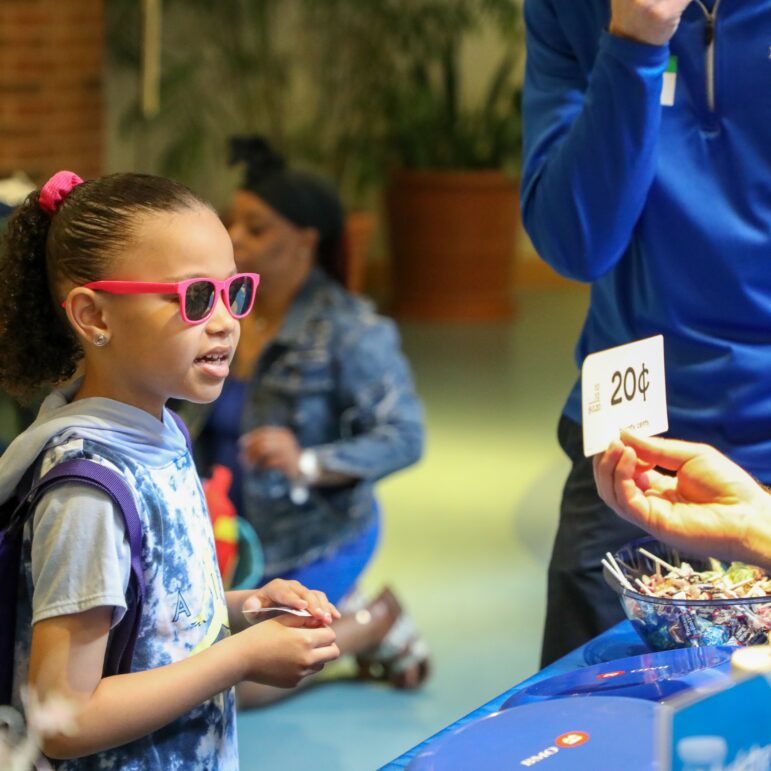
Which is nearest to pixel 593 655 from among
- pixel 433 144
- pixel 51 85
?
pixel 51 85

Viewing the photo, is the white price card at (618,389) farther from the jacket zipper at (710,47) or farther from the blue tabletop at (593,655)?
the jacket zipper at (710,47)

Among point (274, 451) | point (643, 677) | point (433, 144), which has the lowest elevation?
point (274, 451)

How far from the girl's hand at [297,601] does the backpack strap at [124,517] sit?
138 mm

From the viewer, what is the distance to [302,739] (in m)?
3.23

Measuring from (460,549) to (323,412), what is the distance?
4.11 feet

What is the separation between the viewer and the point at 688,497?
1442 millimetres

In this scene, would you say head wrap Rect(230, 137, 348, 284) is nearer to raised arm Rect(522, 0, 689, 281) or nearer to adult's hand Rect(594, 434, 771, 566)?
raised arm Rect(522, 0, 689, 281)

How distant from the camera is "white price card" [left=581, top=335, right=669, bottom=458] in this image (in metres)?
1.43

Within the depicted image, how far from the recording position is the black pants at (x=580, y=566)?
1.74 m

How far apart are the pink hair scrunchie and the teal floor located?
6.27ft

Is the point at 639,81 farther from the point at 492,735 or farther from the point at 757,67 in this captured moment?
the point at 492,735

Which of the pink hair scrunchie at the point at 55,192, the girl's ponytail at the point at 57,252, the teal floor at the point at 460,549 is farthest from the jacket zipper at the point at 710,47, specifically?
the teal floor at the point at 460,549

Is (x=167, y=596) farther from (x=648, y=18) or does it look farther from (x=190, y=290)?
(x=648, y=18)

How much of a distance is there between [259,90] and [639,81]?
6693 millimetres
